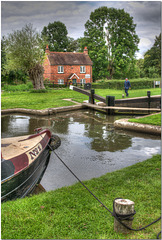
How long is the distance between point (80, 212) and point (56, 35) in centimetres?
5307

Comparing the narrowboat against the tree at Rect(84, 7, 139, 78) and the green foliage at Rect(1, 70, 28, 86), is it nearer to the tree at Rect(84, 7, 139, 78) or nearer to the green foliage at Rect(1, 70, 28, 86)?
the green foliage at Rect(1, 70, 28, 86)

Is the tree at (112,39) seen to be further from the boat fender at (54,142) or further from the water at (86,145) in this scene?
the boat fender at (54,142)

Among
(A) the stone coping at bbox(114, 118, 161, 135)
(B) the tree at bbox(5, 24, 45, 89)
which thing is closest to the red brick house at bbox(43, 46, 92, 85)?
(B) the tree at bbox(5, 24, 45, 89)

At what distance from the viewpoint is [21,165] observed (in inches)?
227

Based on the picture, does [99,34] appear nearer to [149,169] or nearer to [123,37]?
[123,37]

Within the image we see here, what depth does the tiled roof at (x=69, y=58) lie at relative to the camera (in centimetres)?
4292

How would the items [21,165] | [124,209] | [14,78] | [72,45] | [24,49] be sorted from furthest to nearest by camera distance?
[72,45], [14,78], [24,49], [21,165], [124,209]

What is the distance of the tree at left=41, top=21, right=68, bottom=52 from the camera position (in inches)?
2099

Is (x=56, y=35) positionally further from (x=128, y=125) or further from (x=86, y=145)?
(x=86, y=145)

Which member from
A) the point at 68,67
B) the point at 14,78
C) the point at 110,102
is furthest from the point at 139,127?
the point at 68,67

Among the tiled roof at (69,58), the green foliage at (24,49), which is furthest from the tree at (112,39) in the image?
the green foliage at (24,49)

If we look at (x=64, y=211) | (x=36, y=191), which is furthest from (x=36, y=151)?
(x=64, y=211)

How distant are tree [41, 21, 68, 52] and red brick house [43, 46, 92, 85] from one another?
10.4 meters

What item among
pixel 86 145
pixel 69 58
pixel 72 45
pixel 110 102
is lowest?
pixel 86 145
